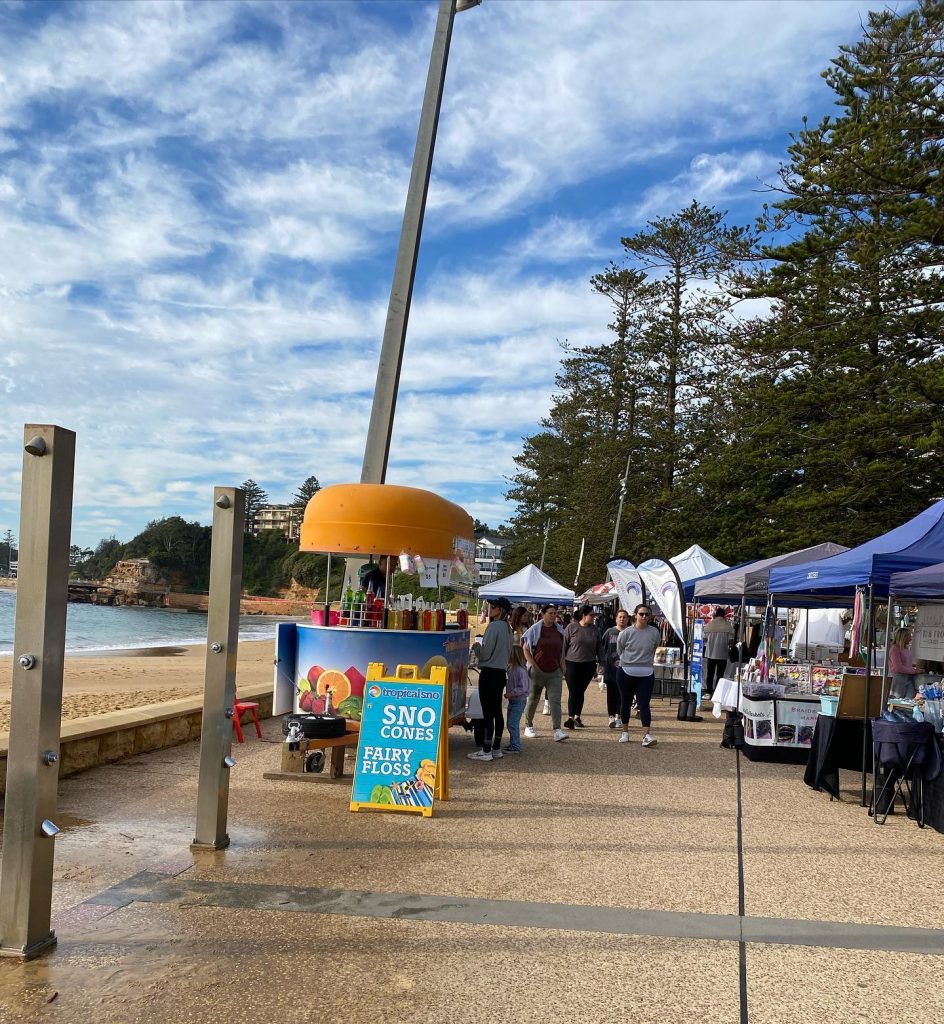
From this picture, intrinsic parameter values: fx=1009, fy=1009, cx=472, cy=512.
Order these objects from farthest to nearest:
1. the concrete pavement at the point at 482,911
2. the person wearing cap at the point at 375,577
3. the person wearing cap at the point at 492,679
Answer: the person wearing cap at the point at 375,577
the person wearing cap at the point at 492,679
the concrete pavement at the point at 482,911

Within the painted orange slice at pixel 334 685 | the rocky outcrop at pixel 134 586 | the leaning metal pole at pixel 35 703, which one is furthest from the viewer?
the rocky outcrop at pixel 134 586

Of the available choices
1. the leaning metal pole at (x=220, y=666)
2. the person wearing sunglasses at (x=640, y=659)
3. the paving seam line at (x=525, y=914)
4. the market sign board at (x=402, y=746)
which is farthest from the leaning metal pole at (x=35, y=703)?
the person wearing sunglasses at (x=640, y=659)

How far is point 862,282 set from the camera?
24141mm

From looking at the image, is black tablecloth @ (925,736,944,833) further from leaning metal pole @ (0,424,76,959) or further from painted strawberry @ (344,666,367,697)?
leaning metal pole @ (0,424,76,959)

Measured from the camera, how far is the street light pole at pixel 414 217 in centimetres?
1385

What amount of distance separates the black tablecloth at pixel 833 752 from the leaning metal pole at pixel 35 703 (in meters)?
6.65

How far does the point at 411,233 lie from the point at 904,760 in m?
9.64

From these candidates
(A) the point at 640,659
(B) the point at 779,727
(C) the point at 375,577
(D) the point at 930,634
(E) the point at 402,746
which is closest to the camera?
(E) the point at 402,746

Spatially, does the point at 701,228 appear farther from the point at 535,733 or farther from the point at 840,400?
the point at 535,733

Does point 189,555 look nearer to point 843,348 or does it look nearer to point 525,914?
point 843,348

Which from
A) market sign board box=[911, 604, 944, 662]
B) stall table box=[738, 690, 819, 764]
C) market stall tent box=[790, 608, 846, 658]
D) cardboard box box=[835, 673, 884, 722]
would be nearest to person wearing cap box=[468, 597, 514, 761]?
stall table box=[738, 690, 819, 764]

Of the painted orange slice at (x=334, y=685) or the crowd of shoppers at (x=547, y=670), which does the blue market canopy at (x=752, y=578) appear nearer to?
the crowd of shoppers at (x=547, y=670)

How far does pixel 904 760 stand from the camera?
7.65 metres

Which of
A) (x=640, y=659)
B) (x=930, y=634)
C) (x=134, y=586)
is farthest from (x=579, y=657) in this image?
(x=134, y=586)
